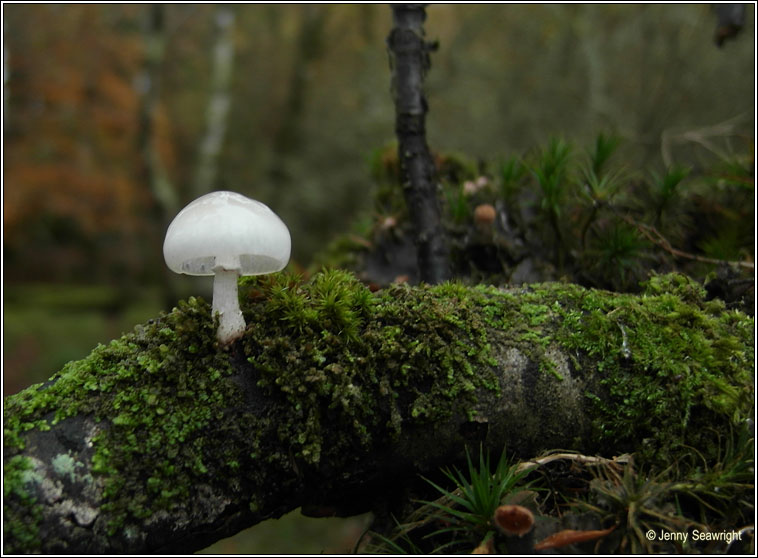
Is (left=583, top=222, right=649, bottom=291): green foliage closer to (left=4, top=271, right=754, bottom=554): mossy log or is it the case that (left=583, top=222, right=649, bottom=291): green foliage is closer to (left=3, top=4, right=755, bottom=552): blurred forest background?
(left=4, top=271, right=754, bottom=554): mossy log

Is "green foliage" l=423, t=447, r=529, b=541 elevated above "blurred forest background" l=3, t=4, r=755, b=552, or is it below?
below

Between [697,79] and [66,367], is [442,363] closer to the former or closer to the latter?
[66,367]

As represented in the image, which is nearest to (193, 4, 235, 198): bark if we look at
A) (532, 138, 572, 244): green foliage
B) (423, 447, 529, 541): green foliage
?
(532, 138, 572, 244): green foliage

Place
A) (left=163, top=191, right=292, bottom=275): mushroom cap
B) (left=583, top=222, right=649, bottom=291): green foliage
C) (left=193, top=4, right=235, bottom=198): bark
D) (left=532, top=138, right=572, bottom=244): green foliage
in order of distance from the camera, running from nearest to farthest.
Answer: (left=163, top=191, right=292, bottom=275): mushroom cap, (left=583, top=222, right=649, bottom=291): green foliage, (left=532, top=138, right=572, bottom=244): green foliage, (left=193, top=4, right=235, bottom=198): bark

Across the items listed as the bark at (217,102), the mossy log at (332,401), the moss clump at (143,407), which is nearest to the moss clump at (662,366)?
the mossy log at (332,401)

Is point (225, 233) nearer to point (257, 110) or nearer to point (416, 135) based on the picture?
point (416, 135)

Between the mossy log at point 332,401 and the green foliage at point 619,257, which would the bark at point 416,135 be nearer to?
the mossy log at point 332,401
